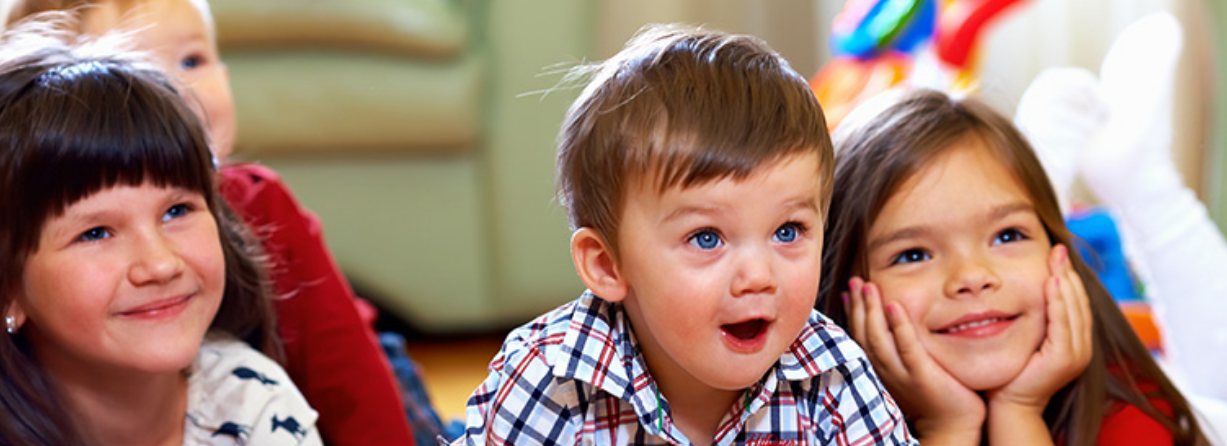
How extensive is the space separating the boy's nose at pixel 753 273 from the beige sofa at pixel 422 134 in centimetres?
126

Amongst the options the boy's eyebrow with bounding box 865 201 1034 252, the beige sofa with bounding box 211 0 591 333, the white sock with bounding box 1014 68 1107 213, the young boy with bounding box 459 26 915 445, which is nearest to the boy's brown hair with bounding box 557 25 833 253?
the young boy with bounding box 459 26 915 445

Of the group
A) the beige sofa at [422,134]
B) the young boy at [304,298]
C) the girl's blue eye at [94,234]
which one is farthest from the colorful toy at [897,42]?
the girl's blue eye at [94,234]

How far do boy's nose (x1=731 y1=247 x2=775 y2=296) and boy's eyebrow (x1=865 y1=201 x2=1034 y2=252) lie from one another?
0.25 m

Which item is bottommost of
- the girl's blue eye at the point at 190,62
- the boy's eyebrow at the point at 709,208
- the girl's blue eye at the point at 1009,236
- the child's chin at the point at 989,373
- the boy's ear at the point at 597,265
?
the child's chin at the point at 989,373

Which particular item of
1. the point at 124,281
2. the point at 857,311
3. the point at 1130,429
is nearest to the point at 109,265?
the point at 124,281

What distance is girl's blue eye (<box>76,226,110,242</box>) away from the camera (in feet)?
2.99

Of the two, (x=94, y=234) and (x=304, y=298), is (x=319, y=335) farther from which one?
(x=94, y=234)

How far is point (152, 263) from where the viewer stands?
92cm

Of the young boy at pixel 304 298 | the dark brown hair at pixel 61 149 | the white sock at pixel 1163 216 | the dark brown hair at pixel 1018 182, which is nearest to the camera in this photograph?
the dark brown hair at pixel 61 149

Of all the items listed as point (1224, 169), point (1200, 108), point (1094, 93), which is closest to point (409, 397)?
point (1094, 93)

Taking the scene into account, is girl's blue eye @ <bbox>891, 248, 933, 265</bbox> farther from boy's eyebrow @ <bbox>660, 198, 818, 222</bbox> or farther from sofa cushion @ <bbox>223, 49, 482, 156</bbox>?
sofa cushion @ <bbox>223, 49, 482, 156</bbox>

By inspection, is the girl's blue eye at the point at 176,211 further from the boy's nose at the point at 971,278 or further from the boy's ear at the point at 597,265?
the boy's nose at the point at 971,278

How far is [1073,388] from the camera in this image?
3.37 feet

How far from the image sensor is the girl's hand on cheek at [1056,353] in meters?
0.99
